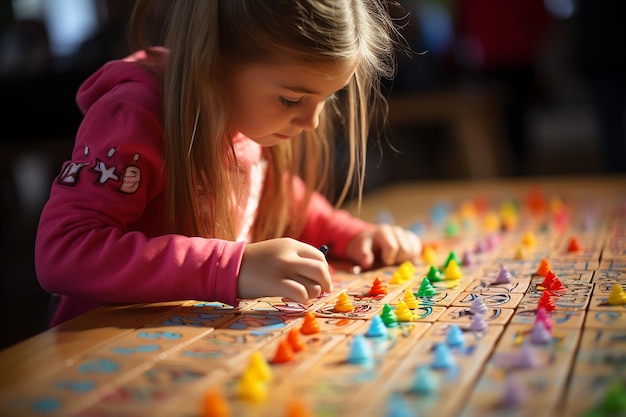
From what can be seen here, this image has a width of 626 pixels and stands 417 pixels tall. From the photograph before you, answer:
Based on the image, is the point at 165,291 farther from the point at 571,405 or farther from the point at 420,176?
the point at 420,176

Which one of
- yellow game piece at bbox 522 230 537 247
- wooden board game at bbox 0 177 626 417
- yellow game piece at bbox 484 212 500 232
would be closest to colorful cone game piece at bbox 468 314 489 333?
wooden board game at bbox 0 177 626 417

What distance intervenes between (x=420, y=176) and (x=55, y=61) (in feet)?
7.45

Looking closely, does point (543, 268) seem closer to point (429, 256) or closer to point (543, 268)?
point (543, 268)

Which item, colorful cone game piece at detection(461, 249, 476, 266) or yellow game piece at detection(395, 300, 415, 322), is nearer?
yellow game piece at detection(395, 300, 415, 322)

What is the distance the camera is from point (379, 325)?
2.58 feet

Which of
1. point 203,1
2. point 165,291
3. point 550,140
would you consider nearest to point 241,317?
point 165,291

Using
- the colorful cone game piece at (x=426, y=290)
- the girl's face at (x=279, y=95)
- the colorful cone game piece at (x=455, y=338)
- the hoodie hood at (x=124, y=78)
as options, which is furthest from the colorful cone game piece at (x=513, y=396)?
the hoodie hood at (x=124, y=78)

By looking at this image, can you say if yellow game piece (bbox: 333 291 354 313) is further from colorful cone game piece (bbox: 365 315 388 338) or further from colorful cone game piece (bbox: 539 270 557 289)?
colorful cone game piece (bbox: 539 270 557 289)

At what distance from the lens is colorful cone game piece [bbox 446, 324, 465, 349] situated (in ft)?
2.40

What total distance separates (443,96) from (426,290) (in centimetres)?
263

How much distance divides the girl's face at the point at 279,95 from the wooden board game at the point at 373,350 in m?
0.25

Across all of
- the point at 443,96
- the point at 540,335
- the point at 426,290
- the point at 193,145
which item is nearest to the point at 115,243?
the point at 193,145

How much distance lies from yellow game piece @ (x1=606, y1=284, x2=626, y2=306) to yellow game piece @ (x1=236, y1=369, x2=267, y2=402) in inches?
17.5

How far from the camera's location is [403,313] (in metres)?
0.84
